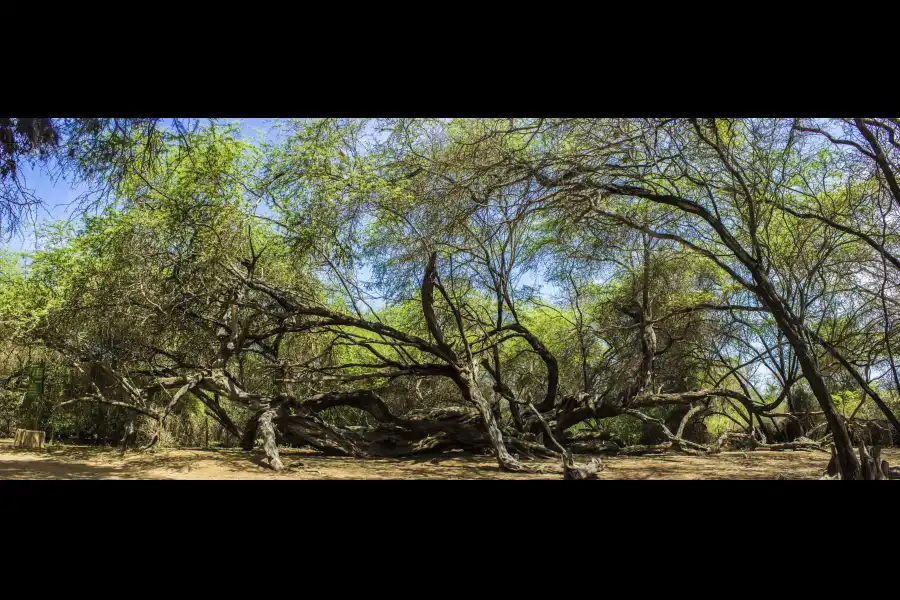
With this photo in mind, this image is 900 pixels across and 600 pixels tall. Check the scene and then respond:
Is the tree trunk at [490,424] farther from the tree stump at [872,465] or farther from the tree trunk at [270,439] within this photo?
the tree stump at [872,465]

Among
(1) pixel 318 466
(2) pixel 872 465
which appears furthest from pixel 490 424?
(2) pixel 872 465

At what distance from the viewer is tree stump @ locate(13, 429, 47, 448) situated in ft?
25.2

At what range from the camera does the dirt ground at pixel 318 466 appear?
5789 millimetres

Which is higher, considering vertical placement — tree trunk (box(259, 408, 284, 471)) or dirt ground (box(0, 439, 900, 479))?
tree trunk (box(259, 408, 284, 471))

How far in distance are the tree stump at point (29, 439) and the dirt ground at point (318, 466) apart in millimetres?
152

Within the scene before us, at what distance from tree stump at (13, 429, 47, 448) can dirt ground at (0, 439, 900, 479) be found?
152 mm

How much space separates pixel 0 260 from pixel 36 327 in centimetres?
258

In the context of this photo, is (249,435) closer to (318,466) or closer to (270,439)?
(270,439)

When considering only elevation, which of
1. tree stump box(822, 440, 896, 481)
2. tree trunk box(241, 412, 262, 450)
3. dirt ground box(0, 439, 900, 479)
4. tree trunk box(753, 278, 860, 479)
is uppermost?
tree trunk box(753, 278, 860, 479)

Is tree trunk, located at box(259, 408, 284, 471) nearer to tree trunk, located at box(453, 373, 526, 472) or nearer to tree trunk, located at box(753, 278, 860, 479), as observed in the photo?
tree trunk, located at box(453, 373, 526, 472)

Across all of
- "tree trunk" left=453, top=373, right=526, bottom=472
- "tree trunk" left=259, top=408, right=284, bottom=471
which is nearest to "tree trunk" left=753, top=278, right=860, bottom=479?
"tree trunk" left=453, top=373, right=526, bottom=472

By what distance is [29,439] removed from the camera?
→ 7.72 m

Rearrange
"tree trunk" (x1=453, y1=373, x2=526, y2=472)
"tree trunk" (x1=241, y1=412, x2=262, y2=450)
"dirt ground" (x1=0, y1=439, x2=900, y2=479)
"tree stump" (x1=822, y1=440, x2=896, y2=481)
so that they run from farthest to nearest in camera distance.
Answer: "tree trunk" (x1=241, y1=412, x2=262, y2=450), "tree trunk" (x1=453, y1=373, x2=526, y2=472), "dirt ground" (x1=0, y1=439, x2=900, y2=479), "tree stump" (x1=822, y1=440, x2=896, y2=481)
